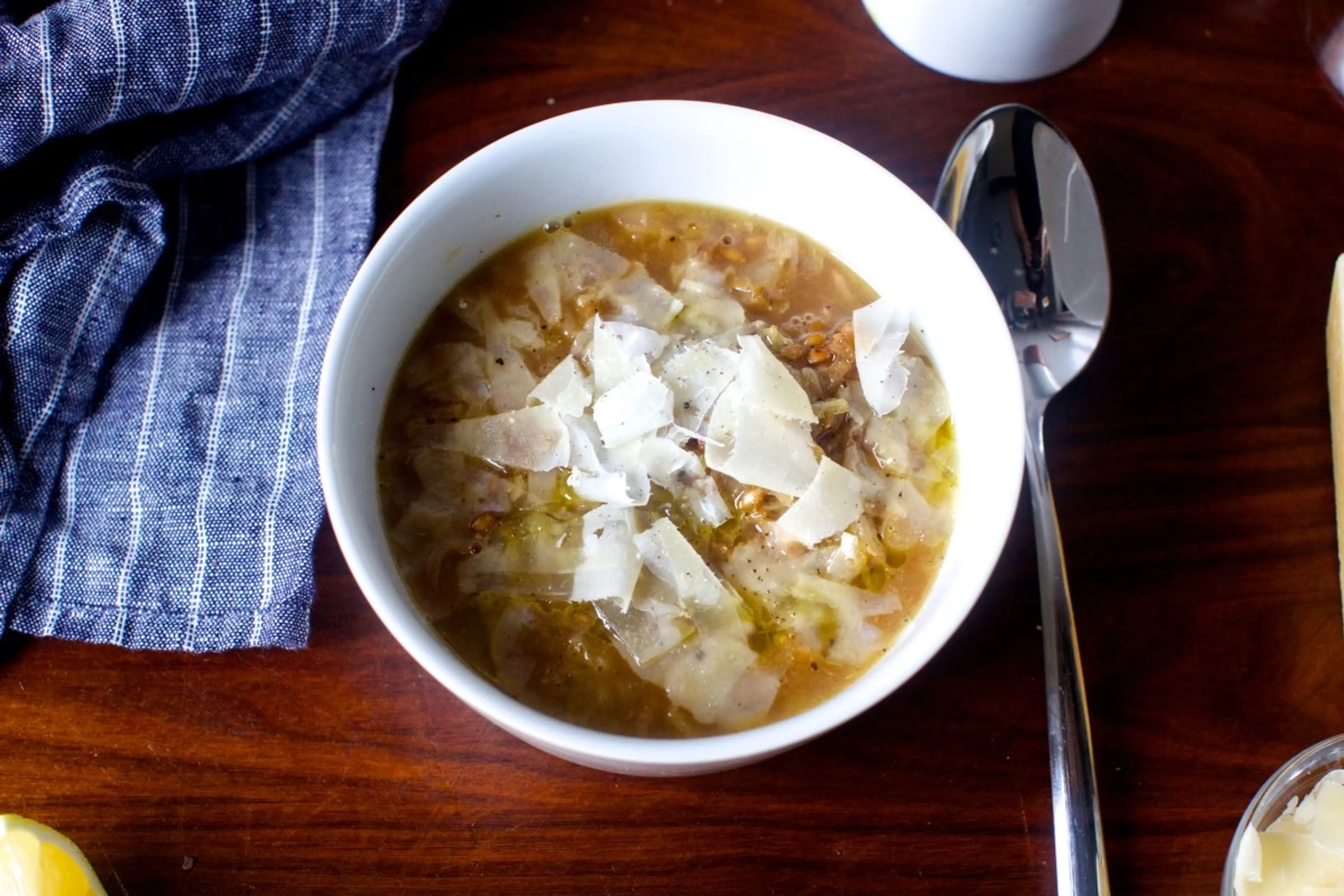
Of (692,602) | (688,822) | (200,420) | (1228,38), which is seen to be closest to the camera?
(692,602)

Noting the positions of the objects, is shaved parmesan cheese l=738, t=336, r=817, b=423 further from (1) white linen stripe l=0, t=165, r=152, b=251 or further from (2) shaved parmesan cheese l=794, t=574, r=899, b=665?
(1) white linen stripe l=0, t=165, r=152, b=251

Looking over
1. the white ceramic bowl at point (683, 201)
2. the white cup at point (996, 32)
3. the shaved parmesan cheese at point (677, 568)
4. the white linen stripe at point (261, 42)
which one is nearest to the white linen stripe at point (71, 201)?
the white linen stripe at point (261, 42)

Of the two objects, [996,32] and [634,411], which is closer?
[634,411]

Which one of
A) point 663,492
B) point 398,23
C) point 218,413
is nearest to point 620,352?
point 663,492

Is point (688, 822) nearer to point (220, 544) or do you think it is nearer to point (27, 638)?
point (220, 544)

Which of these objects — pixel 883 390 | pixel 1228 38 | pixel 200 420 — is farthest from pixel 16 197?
pixel 1228 38

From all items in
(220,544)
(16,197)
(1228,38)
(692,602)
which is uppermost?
(1228,38)

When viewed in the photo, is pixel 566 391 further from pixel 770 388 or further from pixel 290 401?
pixel 290 401
